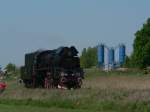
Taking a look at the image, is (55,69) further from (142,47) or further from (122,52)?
(122,52)

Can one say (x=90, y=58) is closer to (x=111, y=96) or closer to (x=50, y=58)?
(x=50, y=58)

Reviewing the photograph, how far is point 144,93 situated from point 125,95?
34.9 inches

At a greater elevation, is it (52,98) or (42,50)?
(42,50)

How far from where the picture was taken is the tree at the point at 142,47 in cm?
10256

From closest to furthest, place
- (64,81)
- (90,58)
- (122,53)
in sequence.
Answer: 1. (64,81)
2. (122,53)
3. (90,58)

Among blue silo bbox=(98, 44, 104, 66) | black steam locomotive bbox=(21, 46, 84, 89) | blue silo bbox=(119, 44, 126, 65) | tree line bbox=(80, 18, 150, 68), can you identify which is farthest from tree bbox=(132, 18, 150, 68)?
black steam locomotive bbox=(21, 46, 84, 89)

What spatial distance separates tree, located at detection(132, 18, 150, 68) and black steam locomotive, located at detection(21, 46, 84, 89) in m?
55.1

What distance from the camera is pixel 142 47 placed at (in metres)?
105

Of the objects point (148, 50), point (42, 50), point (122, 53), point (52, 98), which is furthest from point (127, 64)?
point (52, 98)

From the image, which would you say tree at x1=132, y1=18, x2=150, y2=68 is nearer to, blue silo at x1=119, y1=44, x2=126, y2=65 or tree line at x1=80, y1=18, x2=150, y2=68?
tree line at x1=80, y1=18, x2=150, y2=68

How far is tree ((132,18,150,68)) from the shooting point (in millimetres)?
102562

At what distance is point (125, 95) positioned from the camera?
27.0 m

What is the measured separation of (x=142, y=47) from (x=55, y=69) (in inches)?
2486

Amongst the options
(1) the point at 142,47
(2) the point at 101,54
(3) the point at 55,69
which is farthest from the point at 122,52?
(3) the point at 55,69
